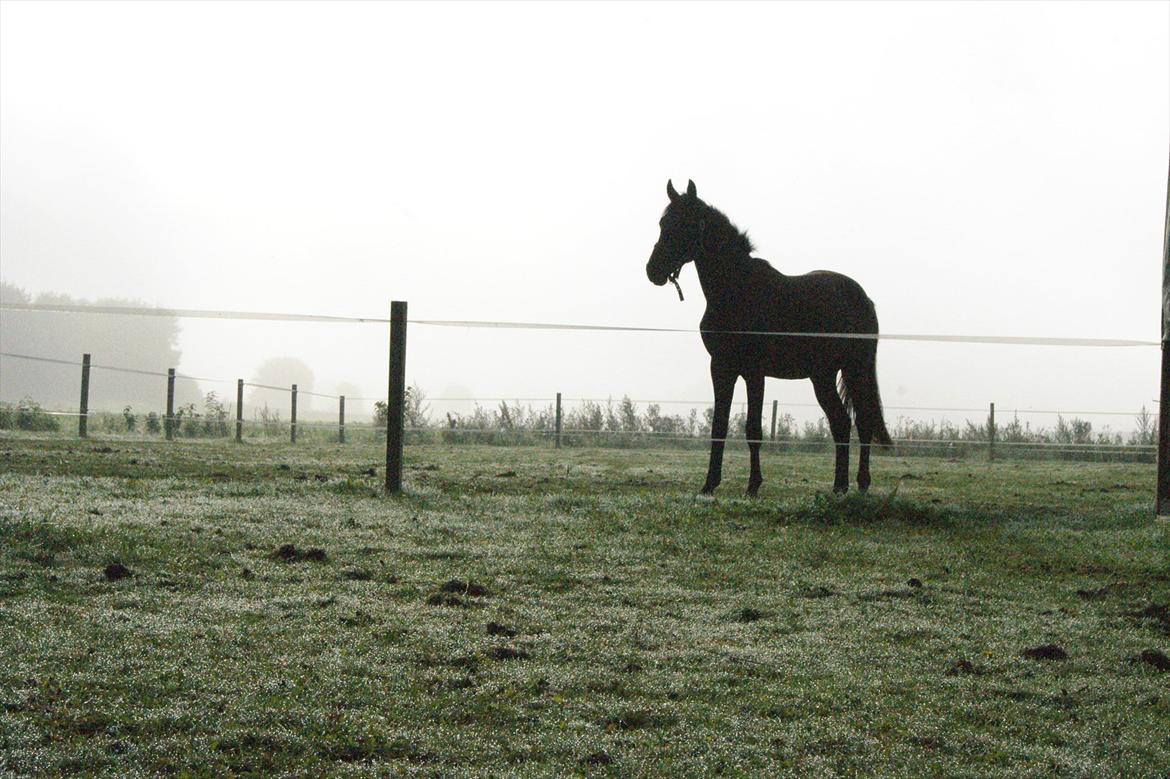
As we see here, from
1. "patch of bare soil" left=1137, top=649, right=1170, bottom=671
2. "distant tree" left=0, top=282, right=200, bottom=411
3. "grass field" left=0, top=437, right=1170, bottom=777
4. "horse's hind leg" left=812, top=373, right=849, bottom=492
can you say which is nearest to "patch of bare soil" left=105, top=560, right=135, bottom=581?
"grass field" left=0, top=437, right=1170, bottom=777

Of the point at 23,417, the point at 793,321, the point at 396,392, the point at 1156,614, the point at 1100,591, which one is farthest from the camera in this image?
the point at 23,417

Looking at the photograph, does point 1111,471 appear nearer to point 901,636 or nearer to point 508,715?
point 901,636

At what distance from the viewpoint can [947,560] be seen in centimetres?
502

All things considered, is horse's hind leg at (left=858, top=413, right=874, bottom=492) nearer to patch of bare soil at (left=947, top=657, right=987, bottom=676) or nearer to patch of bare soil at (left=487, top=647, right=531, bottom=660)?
patch of bare soil at (left=947, top=657, right=987, bottom=676)

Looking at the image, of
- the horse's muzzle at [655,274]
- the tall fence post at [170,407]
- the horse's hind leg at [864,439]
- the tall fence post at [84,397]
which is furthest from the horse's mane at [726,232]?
the tall fence post at [84,397]

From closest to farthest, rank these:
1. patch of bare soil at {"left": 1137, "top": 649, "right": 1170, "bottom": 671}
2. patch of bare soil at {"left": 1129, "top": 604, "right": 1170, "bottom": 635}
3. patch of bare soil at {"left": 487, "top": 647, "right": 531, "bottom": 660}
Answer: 1. patch of bare soil at {"left": 487, "top": 647, "right": 531, "bottom": 660}
2. patch of bare soil at {"left": 1137, "top": 649, "right": 1170, "bottom": 671}
3. patch of bare soil at {"left": 1129, "top": 604, "right": 1170, "bottom": 635}

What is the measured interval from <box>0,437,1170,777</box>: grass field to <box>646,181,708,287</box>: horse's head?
193cm

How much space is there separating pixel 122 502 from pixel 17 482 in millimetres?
1349

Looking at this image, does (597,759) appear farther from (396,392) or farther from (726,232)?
(726,232)

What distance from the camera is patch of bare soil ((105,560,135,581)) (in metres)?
3.87

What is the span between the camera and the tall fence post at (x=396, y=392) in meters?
7.05

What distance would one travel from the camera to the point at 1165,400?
668 cm

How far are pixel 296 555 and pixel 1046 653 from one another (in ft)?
9.98

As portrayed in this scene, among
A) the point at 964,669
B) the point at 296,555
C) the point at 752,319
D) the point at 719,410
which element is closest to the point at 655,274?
the point at 752,319
